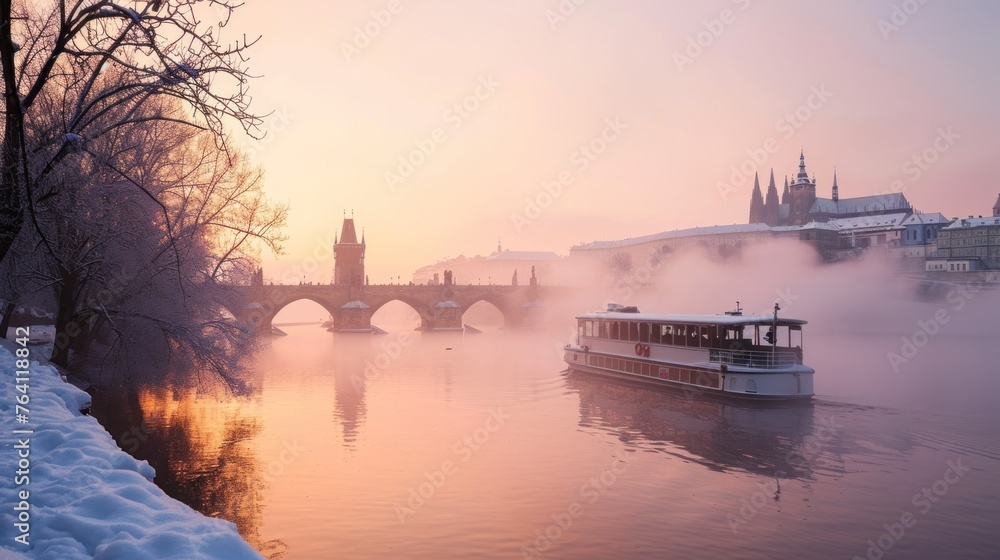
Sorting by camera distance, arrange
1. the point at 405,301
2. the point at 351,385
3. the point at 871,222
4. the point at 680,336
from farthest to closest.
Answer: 1. the point at 871,222
2. the point at 405,301
3. the point at 351,385
4. the point at 680,336

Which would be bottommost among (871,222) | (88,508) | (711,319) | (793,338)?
(88,508)

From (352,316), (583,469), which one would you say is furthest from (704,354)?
(352,316)

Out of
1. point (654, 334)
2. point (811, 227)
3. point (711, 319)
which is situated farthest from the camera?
point (811, 227)

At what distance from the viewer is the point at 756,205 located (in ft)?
530

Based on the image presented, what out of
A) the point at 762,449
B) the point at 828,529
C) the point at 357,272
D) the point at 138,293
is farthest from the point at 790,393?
the point at 357,272

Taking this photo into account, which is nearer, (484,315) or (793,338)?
(793,338)

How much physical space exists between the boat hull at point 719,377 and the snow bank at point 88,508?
24.6m

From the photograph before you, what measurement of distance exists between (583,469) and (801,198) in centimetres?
15166

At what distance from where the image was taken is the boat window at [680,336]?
32.9 meters

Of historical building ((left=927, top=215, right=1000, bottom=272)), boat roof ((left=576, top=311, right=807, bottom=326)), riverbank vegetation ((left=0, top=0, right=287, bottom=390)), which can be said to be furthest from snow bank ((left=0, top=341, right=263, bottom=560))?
historical building ((left=927, top=215, right=1000, bottom=272))

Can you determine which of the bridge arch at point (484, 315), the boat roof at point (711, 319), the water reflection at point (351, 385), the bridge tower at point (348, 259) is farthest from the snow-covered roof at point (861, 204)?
the boat roof at point (711, 319)

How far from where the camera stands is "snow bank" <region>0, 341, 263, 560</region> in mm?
6719

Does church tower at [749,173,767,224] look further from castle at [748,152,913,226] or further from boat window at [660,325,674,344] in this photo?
boat window at [660,325,674,344]

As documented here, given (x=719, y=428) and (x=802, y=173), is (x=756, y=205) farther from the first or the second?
(x=719, y=428)
